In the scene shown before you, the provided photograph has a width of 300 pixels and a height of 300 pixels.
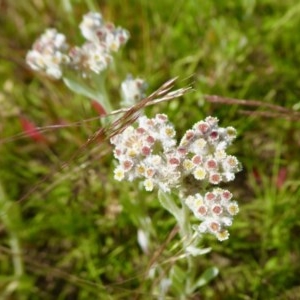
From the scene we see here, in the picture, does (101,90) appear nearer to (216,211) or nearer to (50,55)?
(50,55)

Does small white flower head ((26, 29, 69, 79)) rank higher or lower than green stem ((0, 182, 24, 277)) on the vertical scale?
higher


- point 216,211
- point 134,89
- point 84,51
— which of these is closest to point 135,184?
point 134,89

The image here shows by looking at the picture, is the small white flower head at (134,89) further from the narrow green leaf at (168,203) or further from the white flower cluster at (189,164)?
the narrow green leaf at (168,203)

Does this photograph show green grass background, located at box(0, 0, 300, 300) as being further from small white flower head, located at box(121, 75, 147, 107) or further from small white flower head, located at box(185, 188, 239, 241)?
small white flower head, located at box(185, 188, 239, 241)

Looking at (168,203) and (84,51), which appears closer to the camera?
(168,203)

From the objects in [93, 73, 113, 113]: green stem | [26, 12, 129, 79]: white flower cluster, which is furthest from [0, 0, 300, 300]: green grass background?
[26, 12, 129, 79]: white flower cluster

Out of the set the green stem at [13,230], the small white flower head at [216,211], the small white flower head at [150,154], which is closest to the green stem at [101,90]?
the small white flower head at [150,154]

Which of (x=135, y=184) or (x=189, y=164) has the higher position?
(x=135, y=184)

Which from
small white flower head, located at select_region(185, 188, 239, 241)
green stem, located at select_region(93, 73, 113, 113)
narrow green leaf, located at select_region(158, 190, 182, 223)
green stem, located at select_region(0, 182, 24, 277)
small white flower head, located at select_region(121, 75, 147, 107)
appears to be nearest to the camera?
small white flower head, located at select_region(185, 188, 239, 241)
